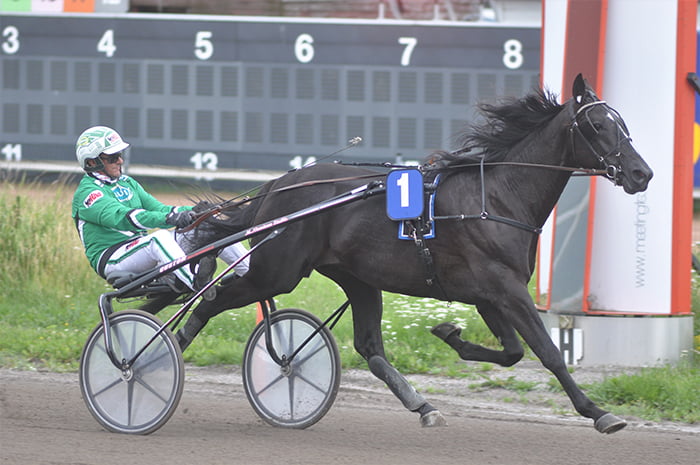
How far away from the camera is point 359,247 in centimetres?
557

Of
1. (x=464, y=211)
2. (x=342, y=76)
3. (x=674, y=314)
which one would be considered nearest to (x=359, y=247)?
(x=464, y=211)

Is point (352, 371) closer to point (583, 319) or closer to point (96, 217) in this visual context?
point (583, 319)

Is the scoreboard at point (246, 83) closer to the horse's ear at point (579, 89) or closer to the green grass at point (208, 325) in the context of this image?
the green grass at point (208, 325)

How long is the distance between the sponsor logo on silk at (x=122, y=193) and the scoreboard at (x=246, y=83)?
8750 mm

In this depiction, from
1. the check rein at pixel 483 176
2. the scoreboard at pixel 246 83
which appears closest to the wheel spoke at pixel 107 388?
the check rein at pixel 483 176

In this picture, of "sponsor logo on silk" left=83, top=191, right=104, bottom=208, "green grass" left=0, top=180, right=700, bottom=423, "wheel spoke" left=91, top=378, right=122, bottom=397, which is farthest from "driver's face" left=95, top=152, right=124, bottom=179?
"green grass" left=0, top=180, right=700, bottom=423

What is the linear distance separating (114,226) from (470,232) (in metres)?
1.85

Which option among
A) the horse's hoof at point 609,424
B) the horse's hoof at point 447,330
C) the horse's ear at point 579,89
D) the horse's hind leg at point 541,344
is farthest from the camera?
the horse's hoof at point 447,330

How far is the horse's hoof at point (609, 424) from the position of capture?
16.0ft

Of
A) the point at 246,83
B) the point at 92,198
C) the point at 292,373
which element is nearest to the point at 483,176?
the point at 292,373

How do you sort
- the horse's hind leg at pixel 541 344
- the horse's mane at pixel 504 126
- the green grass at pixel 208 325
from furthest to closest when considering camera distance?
the green grass at pixel 208 325, the horse's mane at pixel 504 126, the horse's hind leg at pixel 541 344

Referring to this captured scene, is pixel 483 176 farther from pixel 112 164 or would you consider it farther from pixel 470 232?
pixel 112 164

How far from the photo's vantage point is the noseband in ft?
16.9

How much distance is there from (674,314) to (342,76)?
8164mm
